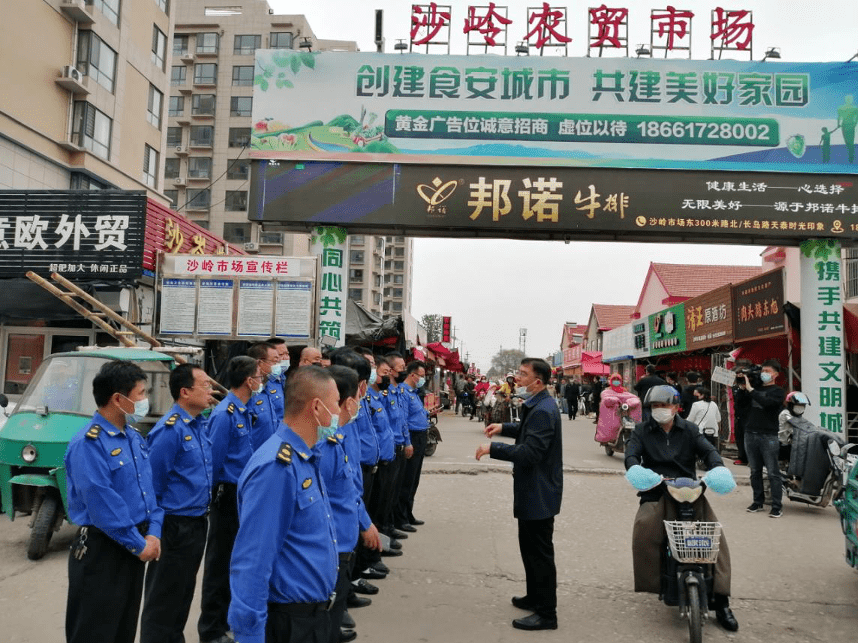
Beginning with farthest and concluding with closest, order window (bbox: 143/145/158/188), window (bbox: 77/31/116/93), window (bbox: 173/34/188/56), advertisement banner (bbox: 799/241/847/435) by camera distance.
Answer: window (bbox: 173/34/188/56) → window (bbox: 143/145/158/188) → window (bbox: 77/31/116/93) → advertisement banner (bbox: 799/241/847/435)

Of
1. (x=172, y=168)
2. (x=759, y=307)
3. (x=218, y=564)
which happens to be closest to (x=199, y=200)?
(x=172, y=168)

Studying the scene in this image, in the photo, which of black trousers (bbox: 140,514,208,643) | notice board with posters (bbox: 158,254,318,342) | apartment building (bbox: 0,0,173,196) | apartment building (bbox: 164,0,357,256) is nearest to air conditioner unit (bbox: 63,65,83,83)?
apartment building (bbox: 0,0,173,196)

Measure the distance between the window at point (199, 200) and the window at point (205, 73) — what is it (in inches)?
314

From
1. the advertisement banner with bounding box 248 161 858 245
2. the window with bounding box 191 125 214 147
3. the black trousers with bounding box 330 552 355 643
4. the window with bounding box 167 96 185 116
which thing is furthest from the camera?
the window with bounding box 167 96 185 116

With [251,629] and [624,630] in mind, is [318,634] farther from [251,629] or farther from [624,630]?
[624,630]

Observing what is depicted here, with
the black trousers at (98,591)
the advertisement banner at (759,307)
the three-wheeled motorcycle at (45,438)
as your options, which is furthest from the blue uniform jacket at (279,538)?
the advertisement banner at (759,307)

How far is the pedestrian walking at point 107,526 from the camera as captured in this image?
299cm

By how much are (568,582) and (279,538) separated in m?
3.95

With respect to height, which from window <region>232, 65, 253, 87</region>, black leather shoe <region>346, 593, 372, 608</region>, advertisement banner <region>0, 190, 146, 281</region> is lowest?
black leather shoe <region>346, 593, 372, 608</region>

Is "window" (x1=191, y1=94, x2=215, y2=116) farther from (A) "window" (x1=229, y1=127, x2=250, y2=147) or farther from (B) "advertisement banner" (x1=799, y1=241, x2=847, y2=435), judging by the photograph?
(B) "advertisement banner" (x1=799, y1=241, x2=847, y2=435)

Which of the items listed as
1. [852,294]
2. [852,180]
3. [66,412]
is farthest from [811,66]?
[66,412]

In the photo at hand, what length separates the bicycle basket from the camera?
14.1ft

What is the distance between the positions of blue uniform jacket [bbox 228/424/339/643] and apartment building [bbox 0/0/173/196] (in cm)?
1924

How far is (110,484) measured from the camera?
10.1 ft
